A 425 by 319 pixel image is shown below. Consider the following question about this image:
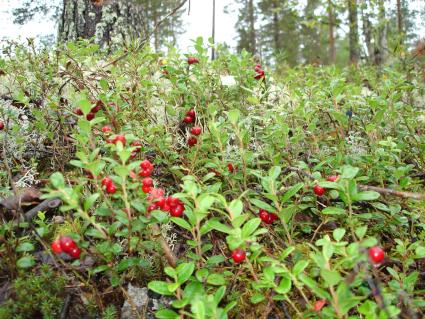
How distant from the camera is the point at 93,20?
211 inches

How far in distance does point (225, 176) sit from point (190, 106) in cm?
111

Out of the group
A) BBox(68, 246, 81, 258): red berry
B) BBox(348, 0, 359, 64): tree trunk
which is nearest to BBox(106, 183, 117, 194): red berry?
BBox(68, 246, 81, 258): red berry

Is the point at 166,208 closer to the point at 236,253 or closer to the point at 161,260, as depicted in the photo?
the point at 161,260

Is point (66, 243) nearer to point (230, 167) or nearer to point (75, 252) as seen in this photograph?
point (75, 252)

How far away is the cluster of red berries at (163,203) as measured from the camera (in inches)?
72.8

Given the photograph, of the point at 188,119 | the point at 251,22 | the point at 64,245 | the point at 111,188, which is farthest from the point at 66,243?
the point at 251,22

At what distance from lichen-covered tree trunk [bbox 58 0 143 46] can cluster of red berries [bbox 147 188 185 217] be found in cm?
403

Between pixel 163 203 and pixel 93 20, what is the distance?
4.44 m

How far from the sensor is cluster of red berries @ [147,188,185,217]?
1848mm

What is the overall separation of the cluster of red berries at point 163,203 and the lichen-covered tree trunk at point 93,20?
403 centimetres

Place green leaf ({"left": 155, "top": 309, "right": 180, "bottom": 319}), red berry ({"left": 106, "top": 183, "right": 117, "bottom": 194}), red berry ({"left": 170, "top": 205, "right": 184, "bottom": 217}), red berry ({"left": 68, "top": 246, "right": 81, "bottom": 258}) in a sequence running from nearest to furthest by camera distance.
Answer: green leaf ({"left": 155, "top": 309, "right": 180, "bottom": 319}) → red berry ({"left": 68, "top": 246, "right": 81, "bottom": 258}) → red berry ({"left": 106, "top": 183, "right": 117, "bottom": 194}) → red berry ({"left": 170, "top": 205, "right": 184, "bottom": 217})

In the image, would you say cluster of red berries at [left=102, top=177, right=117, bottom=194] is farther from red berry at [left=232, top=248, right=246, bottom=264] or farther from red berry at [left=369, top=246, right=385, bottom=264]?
red berry at [left=369, top=246, right=385, bottom=264]

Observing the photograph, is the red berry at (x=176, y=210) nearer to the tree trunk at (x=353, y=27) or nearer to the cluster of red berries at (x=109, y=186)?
the cluster of red berries at (x=109, y=186)

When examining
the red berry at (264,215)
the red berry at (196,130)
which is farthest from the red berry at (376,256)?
the red berry at (196,130)
